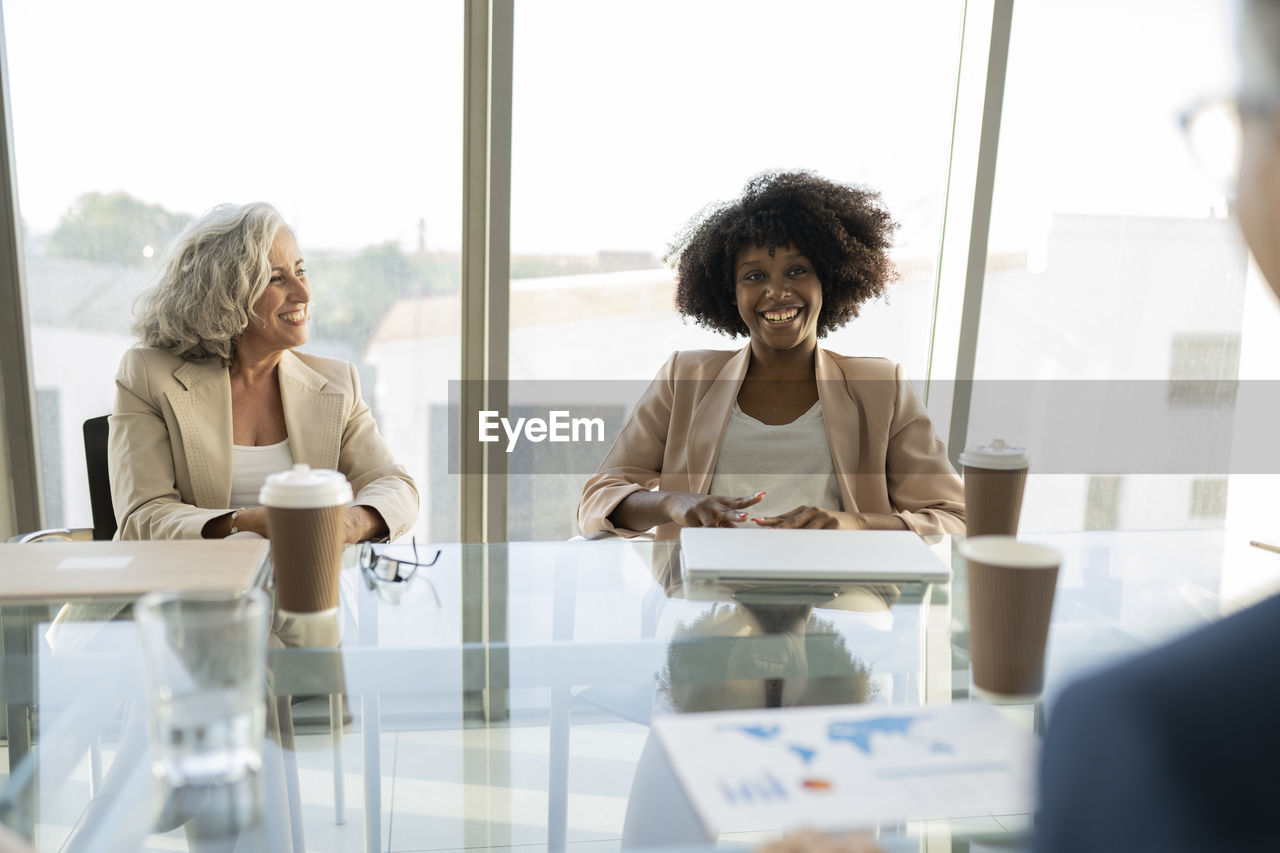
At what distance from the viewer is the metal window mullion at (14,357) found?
287 centimetres

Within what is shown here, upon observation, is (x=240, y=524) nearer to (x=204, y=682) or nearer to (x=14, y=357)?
(x=204, y=682)

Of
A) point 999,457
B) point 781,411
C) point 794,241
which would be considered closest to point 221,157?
point 794,241

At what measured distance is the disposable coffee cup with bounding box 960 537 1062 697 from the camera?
105cm

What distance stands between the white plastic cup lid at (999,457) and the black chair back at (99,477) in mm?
1848

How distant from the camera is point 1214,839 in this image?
1.40ft

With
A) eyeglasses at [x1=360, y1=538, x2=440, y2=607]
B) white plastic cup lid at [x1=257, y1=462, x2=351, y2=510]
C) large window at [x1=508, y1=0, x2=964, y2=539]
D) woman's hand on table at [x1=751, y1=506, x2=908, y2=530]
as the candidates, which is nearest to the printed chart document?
white plastic cup lid at [x1=257, y1=462, x2=351, y2=510]

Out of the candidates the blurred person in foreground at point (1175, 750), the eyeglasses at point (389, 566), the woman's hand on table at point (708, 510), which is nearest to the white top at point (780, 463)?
the woman's hand on table at point (708, 510)

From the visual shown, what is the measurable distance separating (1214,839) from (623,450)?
1.95 m

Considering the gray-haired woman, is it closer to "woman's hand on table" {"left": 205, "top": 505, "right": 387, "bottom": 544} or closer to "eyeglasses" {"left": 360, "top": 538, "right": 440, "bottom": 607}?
"woman's hand on table" {"left": 205, "top": 505, "right": 387, "bottom": 544}

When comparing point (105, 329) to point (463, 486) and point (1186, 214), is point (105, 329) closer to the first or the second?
point (463, 486)

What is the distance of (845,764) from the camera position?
→ 0.86 metres

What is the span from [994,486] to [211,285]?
1.67m

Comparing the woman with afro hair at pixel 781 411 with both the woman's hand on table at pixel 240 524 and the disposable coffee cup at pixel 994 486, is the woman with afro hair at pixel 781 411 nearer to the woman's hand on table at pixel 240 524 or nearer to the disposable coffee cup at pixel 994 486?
the disposable coffee cup at pixel 994 486

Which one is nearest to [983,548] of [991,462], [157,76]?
[991,462]
